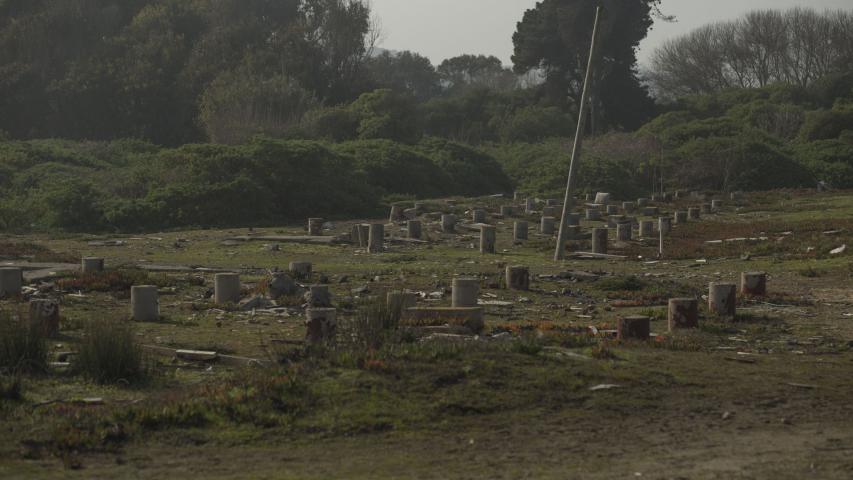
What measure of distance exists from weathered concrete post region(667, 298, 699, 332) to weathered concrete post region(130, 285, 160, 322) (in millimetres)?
5829

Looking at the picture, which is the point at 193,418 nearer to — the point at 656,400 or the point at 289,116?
the point at 656,400

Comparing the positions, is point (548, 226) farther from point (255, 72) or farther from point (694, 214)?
point (255, 72)

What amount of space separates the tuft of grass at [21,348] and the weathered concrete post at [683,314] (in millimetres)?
6361

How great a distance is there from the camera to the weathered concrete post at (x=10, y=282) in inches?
596

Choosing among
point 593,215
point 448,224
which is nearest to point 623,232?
point 448,224

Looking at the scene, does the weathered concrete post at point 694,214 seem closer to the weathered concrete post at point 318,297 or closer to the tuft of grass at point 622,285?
the tuft of grass at point 622,285

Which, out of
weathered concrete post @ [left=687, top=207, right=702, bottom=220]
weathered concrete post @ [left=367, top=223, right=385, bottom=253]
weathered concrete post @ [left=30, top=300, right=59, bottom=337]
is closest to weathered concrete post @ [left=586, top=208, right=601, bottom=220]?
weathered concrete post @ [left=687, top=207, right=702, bottom=220]

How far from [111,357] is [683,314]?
602cm

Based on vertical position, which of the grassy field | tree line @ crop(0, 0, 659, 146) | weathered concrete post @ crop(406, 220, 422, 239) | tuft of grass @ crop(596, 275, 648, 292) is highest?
tree line @ crop(0, 0, 659, 146)

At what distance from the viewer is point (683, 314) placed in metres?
12.2

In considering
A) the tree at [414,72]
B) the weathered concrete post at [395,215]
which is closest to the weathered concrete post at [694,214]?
the weathered concrete post at [395,215]

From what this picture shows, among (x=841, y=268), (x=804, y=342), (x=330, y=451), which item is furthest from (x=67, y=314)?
(x=841, y=268)

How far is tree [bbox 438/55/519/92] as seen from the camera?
120 meters

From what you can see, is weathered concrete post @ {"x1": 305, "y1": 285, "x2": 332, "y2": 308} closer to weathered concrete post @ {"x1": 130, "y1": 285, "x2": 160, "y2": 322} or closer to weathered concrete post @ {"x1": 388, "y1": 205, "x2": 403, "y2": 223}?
weathered concrete post @ {"x1": 130, "y1": 285, "x2": 160, "y2": 322}
